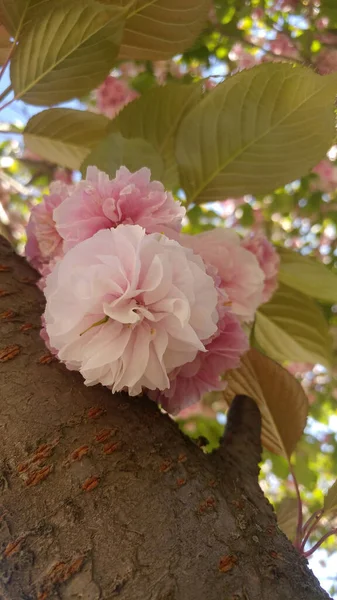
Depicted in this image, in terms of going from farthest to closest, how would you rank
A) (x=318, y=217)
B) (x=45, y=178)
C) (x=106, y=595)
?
(x=45, y=178), (x=318, y=217), (x=106, y=595)

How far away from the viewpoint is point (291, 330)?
30.7 inches

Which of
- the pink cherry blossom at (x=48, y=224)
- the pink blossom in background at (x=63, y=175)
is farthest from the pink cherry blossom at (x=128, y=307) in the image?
the pink blossom in background at (x=63, y=175)

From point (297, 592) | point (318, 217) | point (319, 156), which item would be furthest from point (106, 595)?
point (318, 217)

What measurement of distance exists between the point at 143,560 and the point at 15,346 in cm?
21

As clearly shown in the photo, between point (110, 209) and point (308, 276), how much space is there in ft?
1.24

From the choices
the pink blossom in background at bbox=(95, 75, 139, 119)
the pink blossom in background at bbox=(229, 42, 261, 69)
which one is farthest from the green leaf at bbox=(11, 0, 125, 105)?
the pink blossom in background at bbox=(229, 42, 261, 69)

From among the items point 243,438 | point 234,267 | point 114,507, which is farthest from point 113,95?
point 114,507

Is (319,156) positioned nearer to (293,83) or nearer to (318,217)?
(293,83)

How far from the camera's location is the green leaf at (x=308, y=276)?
2.26ft

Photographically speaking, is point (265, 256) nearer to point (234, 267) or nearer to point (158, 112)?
point (234, 267)

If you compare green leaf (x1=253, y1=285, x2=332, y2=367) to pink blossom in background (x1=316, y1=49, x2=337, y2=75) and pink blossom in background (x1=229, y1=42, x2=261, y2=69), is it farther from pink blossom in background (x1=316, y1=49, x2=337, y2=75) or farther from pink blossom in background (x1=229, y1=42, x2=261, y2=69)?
pink blossom in background (x1=229, y1=42, x2=261, y2=69)

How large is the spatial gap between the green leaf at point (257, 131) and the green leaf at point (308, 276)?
145 millimetres

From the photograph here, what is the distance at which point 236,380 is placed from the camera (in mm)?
606

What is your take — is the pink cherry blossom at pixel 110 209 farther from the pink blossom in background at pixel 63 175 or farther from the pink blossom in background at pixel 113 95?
the pink blossom in background at pixel 63 175
